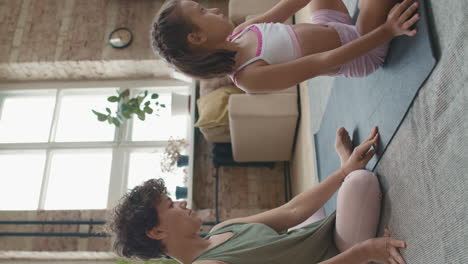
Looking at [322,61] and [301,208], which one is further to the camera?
[301,208]

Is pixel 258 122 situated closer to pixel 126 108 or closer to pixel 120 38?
pixel 126 108

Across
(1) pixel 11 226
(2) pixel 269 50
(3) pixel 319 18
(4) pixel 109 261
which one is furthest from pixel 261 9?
(1) pixel 11 226

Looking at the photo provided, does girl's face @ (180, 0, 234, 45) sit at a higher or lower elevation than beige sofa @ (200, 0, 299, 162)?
lower

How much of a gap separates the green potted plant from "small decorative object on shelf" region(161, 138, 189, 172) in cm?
40

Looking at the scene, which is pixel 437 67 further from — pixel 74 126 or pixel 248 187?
pixel 74 126

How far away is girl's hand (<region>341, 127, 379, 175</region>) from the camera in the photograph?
1.32 metres

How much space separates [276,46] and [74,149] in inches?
126

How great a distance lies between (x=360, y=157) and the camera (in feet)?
4.55

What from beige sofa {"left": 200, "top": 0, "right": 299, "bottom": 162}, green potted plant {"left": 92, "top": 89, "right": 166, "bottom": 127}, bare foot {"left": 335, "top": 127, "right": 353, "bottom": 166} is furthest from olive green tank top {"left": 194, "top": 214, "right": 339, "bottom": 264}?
green potted plant {"left": 92, "top": 89, "right": 166, "bottom": 127}

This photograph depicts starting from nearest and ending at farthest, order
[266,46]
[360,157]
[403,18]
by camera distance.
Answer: [403,18] → [266,46] → [360,157]

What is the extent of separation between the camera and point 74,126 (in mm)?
4059

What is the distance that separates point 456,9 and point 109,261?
10.6 feet

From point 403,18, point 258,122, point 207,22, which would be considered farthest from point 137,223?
point 258,122

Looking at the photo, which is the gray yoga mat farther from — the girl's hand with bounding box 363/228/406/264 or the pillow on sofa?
the pillow on sofa
